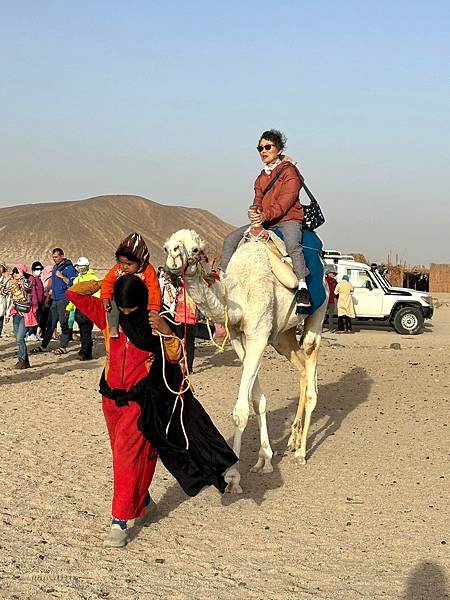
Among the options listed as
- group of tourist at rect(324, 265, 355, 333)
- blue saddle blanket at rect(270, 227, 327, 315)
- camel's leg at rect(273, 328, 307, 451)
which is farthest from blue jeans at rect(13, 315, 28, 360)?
group of tourist at rect(324, 265, 355, 333)

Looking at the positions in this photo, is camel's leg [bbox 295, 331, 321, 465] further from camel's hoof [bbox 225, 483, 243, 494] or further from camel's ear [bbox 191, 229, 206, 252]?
camel's ear [bbox 191, 229, 206, 252]

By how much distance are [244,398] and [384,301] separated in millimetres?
20102

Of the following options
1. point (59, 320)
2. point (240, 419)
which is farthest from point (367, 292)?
point (240, 419)

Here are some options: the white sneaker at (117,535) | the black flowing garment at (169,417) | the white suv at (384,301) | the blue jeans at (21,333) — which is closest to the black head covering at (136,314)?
the black flowing garment at (169,417)

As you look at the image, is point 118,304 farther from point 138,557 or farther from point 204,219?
point 204,219

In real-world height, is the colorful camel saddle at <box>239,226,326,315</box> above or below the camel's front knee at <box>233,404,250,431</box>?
above

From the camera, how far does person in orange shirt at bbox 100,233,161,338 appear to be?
6.16 metres

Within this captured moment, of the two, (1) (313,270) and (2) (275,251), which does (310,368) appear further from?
(2) (275,251)

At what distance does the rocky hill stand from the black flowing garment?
8133 centimetres

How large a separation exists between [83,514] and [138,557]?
1.18 metres

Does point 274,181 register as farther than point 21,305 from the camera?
No

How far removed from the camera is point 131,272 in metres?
6.25

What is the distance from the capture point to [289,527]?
22.6 feet

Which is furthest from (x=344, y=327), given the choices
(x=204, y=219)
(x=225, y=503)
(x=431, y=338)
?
(x=204, y=219)
